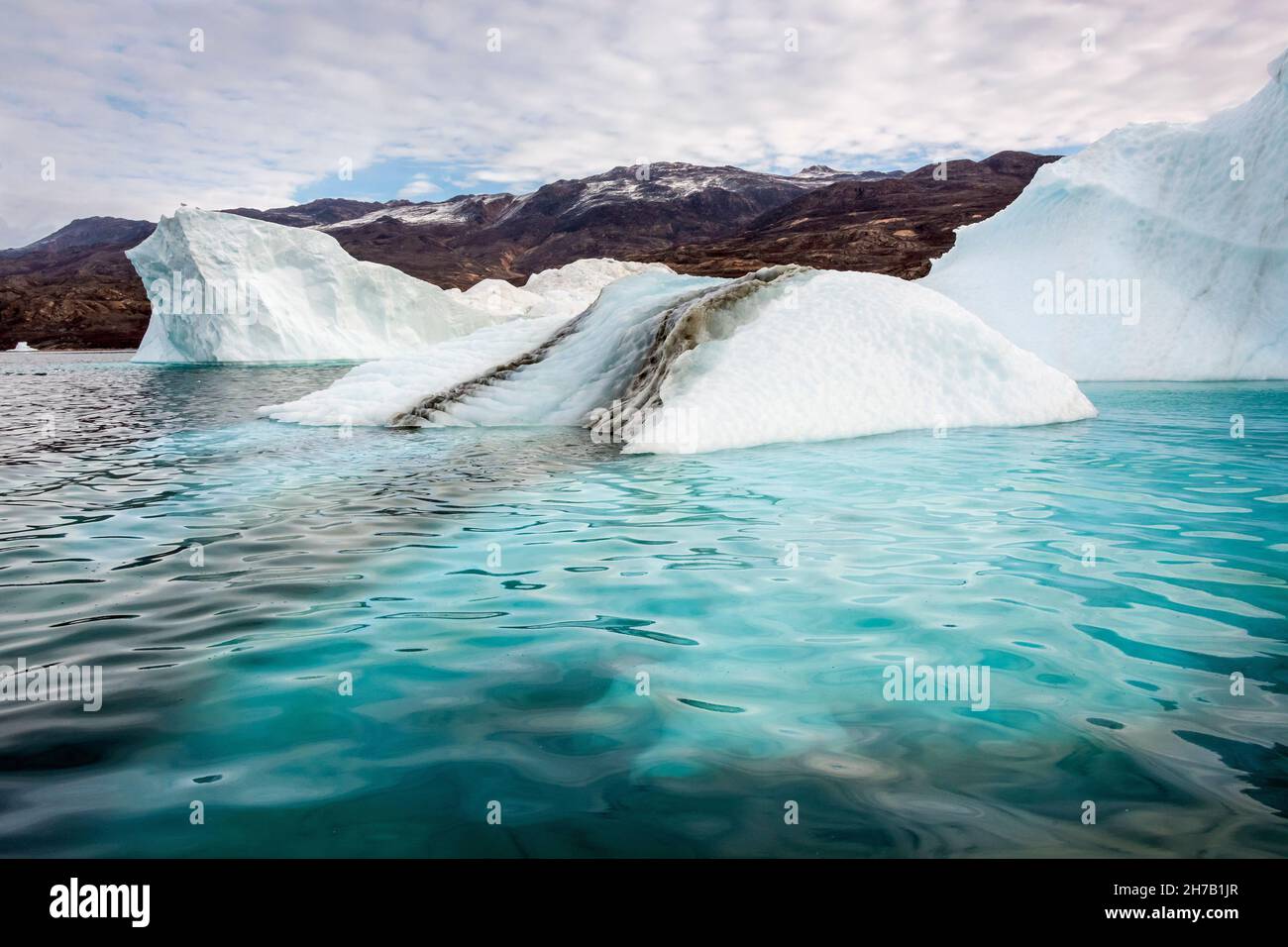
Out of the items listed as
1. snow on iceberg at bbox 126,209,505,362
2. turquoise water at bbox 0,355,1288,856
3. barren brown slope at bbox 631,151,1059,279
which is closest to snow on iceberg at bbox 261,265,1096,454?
turquoise water at bbox 0,355,1288,856

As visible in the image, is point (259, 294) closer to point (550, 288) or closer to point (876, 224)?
point (550, 288)

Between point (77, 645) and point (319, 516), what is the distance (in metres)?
2.52

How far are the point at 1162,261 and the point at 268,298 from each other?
33655 mm

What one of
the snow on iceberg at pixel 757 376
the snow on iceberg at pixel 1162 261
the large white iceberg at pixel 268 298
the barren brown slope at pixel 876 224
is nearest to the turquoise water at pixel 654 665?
the snow on iceberg at pixel 757 376

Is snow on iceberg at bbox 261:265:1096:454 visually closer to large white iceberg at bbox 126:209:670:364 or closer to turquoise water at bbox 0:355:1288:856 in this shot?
turquoise water at bbox 0:355:1288:856

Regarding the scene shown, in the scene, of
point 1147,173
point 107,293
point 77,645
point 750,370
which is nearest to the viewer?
point 77,645

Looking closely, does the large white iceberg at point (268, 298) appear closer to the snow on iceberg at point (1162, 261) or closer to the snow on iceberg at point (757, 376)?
the snow on iceberg at point (1162, 261)

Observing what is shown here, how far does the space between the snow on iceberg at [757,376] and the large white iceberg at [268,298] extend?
19.0 metres

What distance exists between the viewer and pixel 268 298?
34062 millimetres

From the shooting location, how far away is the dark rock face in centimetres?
7594

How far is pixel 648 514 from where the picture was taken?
5.77m
